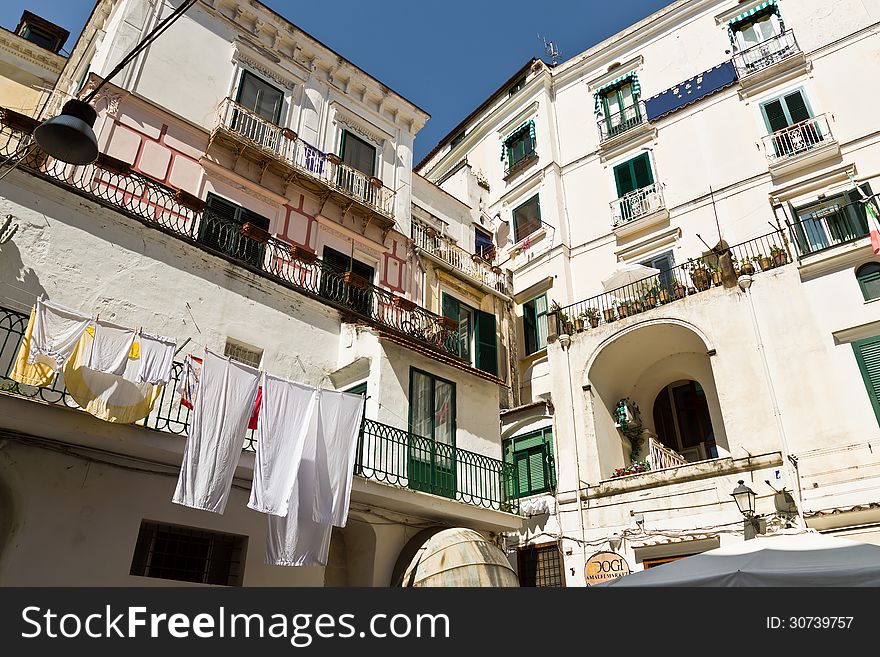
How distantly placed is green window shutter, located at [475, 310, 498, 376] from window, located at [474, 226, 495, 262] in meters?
3.27

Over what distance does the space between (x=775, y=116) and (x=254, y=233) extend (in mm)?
14975

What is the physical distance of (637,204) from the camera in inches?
754

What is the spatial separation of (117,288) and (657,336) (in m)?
12.5

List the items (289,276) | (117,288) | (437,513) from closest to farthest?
1. (117,288)
2. (437,513)
3. (289,276)

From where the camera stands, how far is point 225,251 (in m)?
11.8

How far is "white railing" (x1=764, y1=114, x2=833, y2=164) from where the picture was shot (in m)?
16.7

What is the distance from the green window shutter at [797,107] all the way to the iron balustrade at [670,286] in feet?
13.1

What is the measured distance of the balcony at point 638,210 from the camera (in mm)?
18406

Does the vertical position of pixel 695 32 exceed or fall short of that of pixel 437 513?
it exceeds it

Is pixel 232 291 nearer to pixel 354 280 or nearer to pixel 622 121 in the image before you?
pixel 354 280

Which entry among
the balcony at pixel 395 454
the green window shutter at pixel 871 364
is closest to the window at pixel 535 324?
the balcony at pixel 395 454

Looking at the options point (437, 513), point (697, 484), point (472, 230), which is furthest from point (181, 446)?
point (472, 230)

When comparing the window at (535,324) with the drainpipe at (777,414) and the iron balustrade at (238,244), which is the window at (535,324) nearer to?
the iron balustrade at (238,244)

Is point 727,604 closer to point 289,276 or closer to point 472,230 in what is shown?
point 289,276
